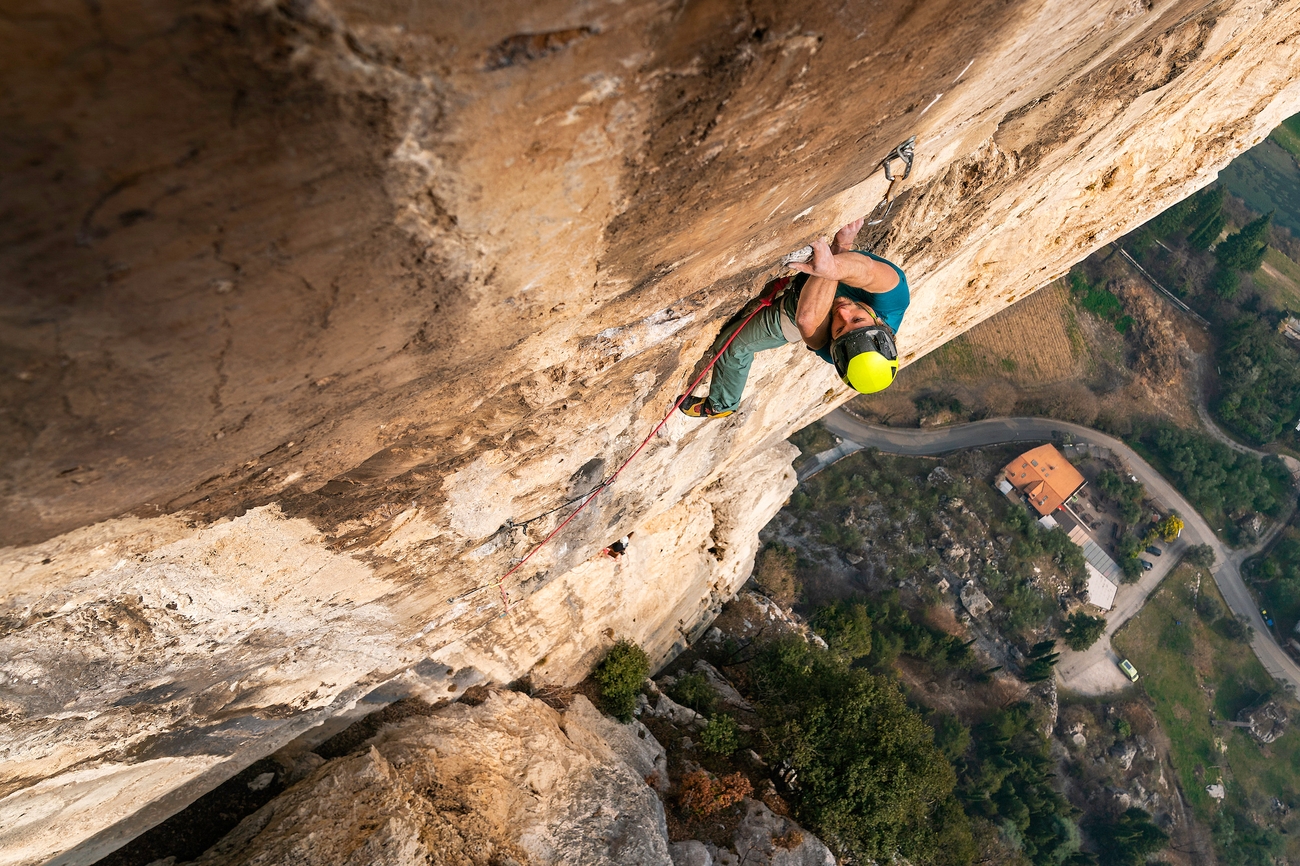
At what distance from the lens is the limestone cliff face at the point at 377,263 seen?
50.8 inches

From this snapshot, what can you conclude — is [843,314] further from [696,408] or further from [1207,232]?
[1207,232]

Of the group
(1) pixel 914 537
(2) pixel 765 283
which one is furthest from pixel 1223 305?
(2) pixel 765 283

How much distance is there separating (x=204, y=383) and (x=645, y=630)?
317 inches

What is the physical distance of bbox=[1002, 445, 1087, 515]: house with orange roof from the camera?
2598cm

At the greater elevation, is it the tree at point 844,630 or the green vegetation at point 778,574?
the green vegetation at point 778,574

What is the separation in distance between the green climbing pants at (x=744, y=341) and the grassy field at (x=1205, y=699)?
96.1ft

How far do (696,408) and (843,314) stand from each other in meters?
1.62

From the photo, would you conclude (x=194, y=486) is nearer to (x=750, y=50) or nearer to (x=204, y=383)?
(x=204, y=383)

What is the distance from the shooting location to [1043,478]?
26.1 m

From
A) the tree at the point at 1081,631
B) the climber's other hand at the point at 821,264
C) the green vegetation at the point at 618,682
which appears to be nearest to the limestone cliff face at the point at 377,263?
the climber's other hand at the point at 821,264

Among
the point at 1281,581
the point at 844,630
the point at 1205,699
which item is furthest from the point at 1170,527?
the point at 844,630

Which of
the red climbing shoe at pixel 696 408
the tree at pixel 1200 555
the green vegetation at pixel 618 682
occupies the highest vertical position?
the red climbing shoe at pixel 696 408

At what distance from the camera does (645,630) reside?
9.22 metres

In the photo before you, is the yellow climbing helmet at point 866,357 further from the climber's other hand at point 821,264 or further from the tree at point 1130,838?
the tree at point 1130,838
